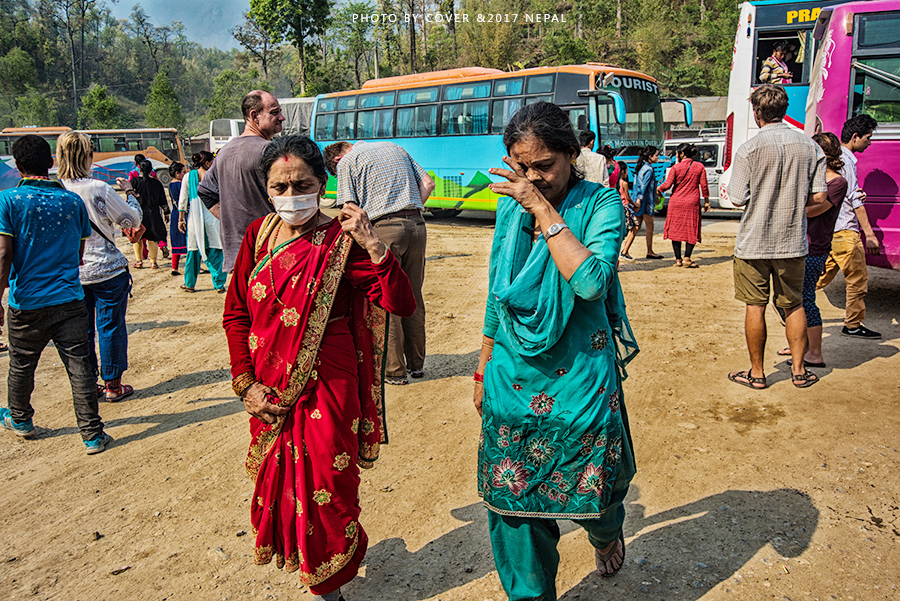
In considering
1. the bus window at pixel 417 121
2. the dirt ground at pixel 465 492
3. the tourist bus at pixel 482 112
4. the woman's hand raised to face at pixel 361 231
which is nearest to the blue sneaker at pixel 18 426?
the dirt ground at pixel 465 492

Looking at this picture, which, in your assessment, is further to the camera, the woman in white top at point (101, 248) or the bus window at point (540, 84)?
the bus window at point (540, 84)

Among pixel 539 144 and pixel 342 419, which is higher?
pixel 539 144

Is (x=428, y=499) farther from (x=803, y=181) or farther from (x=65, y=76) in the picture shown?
(x=65, y=76)

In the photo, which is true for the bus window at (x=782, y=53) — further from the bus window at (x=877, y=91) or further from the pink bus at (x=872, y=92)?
the bus window at (x=877, y=91)

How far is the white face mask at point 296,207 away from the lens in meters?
2.24

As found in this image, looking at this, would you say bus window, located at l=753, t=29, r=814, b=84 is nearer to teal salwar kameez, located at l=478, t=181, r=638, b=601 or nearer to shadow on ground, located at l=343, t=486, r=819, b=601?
shadow on ground, located at l=343, t=486, r=819, b=601

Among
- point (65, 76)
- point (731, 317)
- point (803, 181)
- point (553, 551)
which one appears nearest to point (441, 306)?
point (731, 317)

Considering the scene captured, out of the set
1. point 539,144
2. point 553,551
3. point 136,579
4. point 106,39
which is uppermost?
point 106,39

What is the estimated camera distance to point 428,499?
323 centimetres

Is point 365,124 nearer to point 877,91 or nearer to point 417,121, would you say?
point 417,121

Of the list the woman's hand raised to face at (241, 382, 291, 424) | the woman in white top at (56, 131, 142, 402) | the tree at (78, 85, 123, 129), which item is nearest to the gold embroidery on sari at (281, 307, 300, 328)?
the woman's hand raised to face at (241, 382, 291, 424)

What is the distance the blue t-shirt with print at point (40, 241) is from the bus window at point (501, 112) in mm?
10867

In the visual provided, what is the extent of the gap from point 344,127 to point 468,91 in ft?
15.6

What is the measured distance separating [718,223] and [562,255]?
12.5 m
